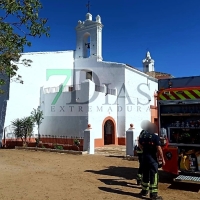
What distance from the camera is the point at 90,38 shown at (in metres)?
21.3

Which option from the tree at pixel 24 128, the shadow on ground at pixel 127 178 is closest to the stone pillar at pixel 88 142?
the shadow on ground at pixel 127 178

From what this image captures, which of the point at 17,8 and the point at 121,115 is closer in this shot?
the point at 17,8

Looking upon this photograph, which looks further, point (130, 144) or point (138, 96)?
point (138, 96)

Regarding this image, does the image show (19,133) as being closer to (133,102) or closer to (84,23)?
(133,102)

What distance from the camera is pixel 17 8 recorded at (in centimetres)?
615

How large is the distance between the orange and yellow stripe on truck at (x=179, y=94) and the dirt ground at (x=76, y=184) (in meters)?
2.28

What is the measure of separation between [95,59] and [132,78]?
3521 millimetres

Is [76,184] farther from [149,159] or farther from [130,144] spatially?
[130,144]

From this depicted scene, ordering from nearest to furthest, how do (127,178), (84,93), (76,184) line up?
(76,184) → (127,178) → (84,93)

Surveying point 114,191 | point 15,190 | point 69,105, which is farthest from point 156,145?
point 69,105

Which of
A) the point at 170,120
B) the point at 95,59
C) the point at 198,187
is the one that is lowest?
the point at 198,187

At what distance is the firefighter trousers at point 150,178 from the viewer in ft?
17.3

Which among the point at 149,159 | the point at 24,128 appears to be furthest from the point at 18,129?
the point at 149,159

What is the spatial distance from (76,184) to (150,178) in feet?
6.75
